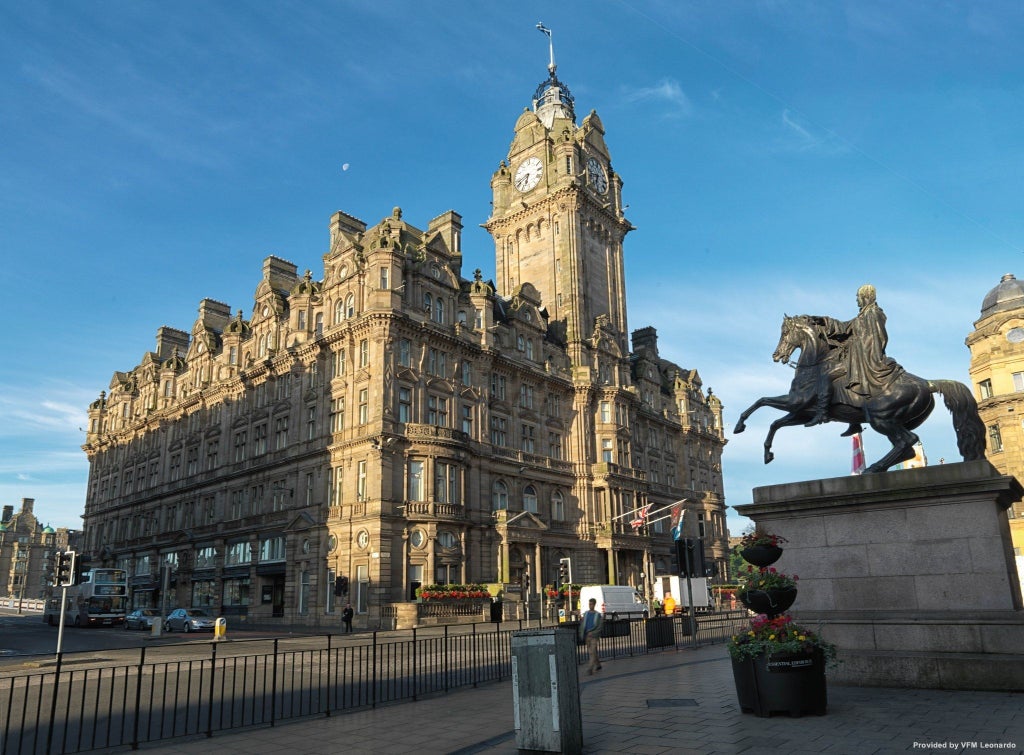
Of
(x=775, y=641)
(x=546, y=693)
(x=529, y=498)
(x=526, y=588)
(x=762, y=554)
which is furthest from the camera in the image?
(x=529, y=498)

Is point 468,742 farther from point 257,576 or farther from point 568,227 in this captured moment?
point 568,227

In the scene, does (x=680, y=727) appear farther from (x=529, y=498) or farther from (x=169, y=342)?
(x=169, y=342)

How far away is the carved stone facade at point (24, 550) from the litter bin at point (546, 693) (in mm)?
161410

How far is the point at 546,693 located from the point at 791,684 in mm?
3632

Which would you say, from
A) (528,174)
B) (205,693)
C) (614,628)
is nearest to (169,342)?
(528,174)

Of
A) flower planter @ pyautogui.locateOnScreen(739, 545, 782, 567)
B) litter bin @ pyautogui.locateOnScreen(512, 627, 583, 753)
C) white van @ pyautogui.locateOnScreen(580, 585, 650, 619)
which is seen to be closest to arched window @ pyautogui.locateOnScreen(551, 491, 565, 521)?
white van @ pyautogui.locateOnScreen(580, 585, 650, 619)

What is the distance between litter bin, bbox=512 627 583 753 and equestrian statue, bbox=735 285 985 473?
331 inches

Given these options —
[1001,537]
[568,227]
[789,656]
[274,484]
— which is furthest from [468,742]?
[568,227]

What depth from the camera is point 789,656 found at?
34.2 ft

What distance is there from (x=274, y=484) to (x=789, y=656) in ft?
152

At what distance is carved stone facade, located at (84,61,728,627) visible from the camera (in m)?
44.8

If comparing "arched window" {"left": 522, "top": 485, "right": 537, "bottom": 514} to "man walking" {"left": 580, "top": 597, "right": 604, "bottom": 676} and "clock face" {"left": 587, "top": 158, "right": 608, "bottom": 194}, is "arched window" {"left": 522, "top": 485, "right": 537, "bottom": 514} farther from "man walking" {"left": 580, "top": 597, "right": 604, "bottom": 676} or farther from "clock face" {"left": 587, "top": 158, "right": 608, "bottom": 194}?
"man walking" {"left": 580, "top": 597, "right": 604, "bottom": 676}

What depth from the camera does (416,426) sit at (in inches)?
1763

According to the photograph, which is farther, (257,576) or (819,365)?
(257,576)
